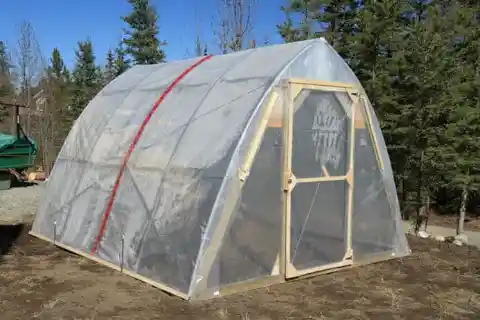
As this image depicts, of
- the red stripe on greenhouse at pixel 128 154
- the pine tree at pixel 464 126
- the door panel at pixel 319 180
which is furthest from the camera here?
the pine tree at pixel 464 126

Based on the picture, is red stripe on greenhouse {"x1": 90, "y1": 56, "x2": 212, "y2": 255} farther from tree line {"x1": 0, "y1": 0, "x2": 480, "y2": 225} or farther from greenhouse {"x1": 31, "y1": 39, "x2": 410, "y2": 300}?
tree line {"x1": 0, "y1": 0, "x2": 480, "y2": 225}

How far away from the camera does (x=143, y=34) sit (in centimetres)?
2473

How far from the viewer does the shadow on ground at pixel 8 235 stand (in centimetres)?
743

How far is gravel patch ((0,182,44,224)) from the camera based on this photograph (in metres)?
10.0

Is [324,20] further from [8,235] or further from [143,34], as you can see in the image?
[8,235]

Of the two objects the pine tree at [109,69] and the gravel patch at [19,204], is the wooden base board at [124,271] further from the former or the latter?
the pine tree at [109,69]

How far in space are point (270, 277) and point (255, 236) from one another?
531 mm

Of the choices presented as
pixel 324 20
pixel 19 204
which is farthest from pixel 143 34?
pixel 19 204

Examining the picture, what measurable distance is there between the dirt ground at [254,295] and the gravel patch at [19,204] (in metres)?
3.27

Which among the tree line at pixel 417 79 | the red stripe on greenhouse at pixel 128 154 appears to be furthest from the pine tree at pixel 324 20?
the red stripe on greenhouse at pixel 128 154

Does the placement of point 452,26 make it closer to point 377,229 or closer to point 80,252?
point 377,229

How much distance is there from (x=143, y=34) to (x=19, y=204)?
14.8m

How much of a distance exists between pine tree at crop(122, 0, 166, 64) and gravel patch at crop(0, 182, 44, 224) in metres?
11.0

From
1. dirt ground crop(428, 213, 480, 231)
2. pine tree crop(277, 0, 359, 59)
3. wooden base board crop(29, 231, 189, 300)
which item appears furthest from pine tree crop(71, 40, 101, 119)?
wooden base board crop(29, 231, 189, 300)
